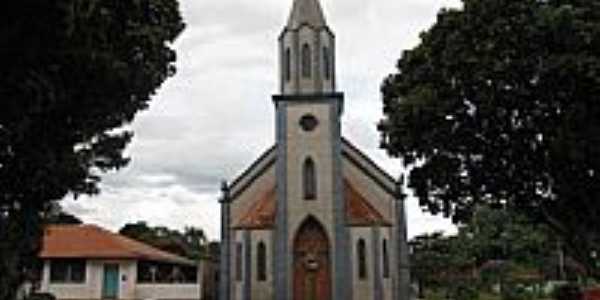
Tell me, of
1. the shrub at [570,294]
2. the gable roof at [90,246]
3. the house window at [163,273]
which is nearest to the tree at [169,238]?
the house window at [163,273]

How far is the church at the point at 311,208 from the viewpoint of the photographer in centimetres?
3919

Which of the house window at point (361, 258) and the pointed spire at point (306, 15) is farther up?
the pointed spire at point (306, 15)

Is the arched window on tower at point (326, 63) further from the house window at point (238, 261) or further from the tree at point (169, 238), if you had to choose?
the tree at point (169, 238)

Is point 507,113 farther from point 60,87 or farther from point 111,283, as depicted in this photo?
point 111,283

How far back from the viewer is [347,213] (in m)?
39.8

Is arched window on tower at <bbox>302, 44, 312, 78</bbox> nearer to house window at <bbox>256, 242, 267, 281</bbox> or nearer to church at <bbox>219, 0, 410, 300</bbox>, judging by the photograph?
church at <bbox>219, 0, 410, 300</bbox>

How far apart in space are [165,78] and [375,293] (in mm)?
24045

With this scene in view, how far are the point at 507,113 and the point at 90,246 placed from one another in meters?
26.9

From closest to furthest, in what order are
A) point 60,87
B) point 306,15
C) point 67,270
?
point 60,87 < point 67,270 < point 306,15

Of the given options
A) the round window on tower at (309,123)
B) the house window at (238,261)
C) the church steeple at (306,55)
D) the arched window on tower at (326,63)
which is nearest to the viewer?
the house window at (238,261)

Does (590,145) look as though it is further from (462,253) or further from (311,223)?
(462,253)

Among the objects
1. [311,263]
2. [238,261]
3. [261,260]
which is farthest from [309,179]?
[238,261]

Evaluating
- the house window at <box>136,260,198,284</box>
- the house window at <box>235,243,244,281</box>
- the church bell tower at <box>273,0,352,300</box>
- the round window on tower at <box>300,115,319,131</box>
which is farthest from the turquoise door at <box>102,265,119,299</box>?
the round window on tower at <box>300,115,319,131</box>

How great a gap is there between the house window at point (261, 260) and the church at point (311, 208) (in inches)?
2.0
